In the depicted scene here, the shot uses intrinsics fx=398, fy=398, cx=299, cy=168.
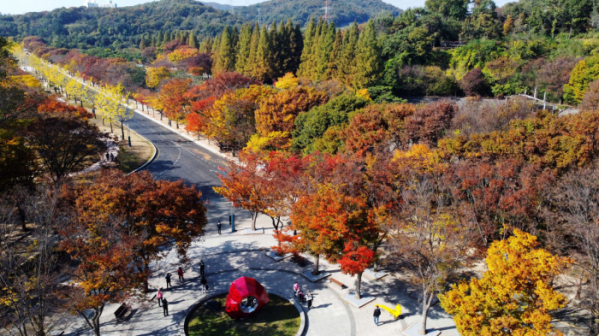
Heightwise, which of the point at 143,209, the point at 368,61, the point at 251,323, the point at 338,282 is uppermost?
the point at 368,61

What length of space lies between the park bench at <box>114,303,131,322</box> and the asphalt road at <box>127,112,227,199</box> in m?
17.2

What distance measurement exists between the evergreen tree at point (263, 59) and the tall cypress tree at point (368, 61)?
2146cm

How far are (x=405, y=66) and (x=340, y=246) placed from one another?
53.0 meters

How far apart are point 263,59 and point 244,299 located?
61.7 metres

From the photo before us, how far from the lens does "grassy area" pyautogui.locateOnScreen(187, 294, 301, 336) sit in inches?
762

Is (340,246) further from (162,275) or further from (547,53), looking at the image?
(547,53)

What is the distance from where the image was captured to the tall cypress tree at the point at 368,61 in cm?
5862

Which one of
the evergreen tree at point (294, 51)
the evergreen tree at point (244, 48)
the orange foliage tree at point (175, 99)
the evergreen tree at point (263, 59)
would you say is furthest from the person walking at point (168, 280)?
the evergreen tree at point (244, 48)

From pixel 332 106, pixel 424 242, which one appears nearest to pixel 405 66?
pixel 332 106

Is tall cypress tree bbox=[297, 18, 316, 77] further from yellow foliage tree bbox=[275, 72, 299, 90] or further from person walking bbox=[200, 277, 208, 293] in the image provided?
person walking bbox=[200, 277, 208, 293]

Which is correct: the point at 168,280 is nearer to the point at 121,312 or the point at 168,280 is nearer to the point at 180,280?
the point at 180,280

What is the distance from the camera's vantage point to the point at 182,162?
47.3m

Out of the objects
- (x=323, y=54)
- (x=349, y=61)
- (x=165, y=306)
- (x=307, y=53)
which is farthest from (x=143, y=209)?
(x=307, y=53)

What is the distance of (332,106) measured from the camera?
40.7 metres
